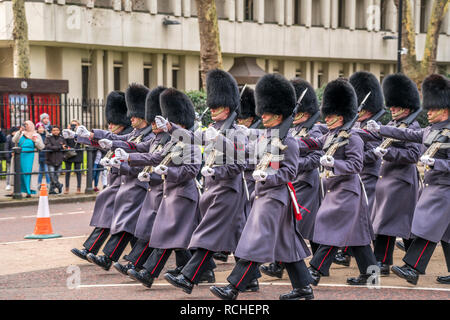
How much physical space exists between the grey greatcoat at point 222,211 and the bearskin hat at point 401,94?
7.67 feet

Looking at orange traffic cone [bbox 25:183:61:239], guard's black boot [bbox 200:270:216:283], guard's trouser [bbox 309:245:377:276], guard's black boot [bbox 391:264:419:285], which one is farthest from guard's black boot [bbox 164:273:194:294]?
orange traffic cone [bbox 25:183:61:239]

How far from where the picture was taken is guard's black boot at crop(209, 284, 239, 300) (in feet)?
23.4

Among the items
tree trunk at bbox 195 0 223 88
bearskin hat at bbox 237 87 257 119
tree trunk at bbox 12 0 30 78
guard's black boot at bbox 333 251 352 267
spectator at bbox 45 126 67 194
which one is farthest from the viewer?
tree trunk at bbox 12 0 30 78

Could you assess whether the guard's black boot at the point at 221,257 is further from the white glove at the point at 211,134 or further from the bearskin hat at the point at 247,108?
the white glove at the point at 211,134

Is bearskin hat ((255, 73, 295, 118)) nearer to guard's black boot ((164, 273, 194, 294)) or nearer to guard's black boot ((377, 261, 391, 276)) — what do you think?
guard's black boot ((164, 273, 194, 294))

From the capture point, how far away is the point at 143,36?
31.7 metres

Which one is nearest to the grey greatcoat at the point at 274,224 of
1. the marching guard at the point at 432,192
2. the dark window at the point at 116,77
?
the marching guard at the point at 432,192

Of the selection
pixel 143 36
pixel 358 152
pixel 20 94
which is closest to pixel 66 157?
pixel 20 94

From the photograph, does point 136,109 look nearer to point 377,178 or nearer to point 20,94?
point 377,178

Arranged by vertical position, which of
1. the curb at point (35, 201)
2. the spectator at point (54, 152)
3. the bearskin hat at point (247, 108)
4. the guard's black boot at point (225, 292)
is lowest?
the curb at point (35, 201)

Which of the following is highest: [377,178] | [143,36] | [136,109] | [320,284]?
[143,36]

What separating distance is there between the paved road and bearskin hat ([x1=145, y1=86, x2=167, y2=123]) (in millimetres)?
1671

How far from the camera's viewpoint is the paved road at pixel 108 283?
7.75m
